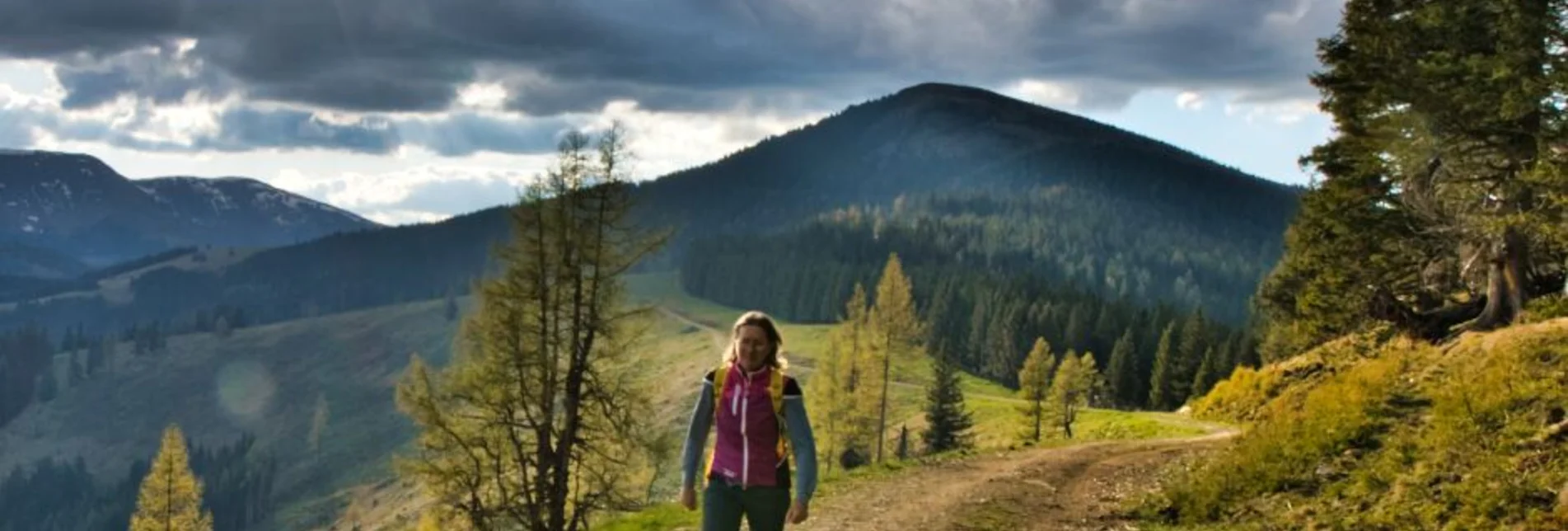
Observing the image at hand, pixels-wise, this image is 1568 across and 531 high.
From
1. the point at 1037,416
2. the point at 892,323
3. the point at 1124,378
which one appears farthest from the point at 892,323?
the point at 1124,378

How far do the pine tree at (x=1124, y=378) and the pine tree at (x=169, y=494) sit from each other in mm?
78449

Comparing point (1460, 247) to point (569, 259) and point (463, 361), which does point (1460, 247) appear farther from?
point (463, 361)

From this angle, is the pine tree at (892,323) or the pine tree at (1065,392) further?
the pine tree at (1065,392)

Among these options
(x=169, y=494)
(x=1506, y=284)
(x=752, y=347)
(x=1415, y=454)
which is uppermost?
(x=1506, y=284)

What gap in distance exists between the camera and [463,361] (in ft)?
95.1

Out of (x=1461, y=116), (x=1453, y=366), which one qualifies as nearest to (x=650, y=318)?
(x=1453, y=366)

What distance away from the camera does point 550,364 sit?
27.6m

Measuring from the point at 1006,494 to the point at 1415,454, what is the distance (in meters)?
7.55

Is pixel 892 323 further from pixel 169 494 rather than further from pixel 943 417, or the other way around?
pixel 169 494

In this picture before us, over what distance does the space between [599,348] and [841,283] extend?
15972 centimetres

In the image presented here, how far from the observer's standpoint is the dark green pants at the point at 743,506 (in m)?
8.98

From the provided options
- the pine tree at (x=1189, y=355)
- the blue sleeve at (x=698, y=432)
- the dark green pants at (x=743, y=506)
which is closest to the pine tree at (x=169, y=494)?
the blue sleeve at (x=698, y=432)

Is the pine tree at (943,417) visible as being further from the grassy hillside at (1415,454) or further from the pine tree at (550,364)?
the grassy hillside at (1415,454)

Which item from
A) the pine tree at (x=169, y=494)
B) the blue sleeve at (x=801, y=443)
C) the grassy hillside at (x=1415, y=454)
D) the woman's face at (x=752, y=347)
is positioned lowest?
the pine tree at (x=169, y=494)
